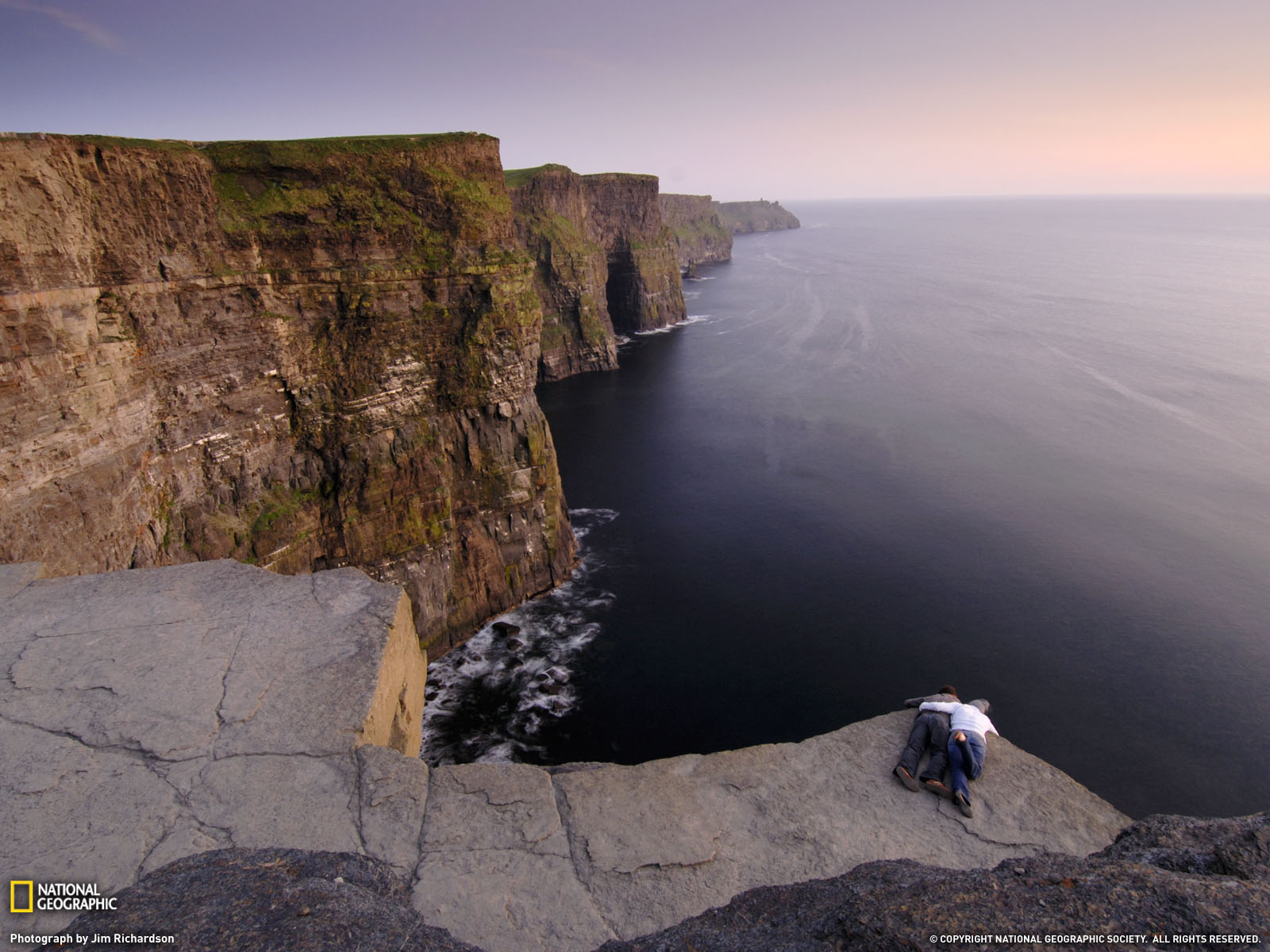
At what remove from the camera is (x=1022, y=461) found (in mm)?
43062

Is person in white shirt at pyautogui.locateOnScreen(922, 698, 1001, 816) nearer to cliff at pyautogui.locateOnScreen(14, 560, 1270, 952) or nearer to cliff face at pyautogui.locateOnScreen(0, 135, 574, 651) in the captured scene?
cliff at pyautogui.locateOnScreen(14, 560, 1270, 952)

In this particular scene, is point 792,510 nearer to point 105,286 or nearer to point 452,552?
point 452,552

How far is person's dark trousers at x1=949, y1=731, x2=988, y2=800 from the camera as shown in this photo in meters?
7.75

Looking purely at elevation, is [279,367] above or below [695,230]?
below

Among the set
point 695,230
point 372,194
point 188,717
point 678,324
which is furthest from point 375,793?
point 695,230

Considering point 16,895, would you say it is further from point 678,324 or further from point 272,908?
point 678,324

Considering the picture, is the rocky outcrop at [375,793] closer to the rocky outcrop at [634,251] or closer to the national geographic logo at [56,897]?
the national geographic logo at [56,897]

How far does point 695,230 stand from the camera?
6594 inches

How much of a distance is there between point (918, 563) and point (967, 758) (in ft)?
83.3

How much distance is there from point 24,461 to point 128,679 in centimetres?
1011

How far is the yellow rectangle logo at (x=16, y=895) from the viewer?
194 inches

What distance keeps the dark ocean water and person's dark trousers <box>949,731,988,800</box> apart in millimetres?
14246

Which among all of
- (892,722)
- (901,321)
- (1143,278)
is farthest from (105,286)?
(1143,278)

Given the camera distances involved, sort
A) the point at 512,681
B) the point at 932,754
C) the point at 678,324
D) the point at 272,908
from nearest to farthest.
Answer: the point at 272,908 < the point at 932,754 < the point at 512,681 < the point at 678,324
